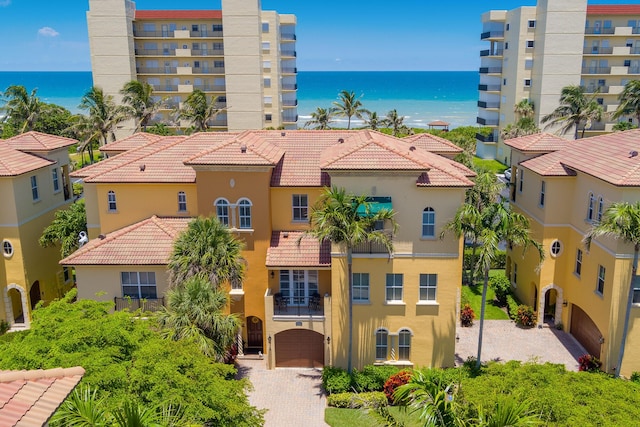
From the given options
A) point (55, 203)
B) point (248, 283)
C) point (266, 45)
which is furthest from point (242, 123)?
point (248, 283)

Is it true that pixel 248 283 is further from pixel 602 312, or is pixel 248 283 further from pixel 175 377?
pixel 602 312

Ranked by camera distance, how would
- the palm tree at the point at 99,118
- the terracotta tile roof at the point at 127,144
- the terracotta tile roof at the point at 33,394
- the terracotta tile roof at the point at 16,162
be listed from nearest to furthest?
1. the terracotta tile roof at the point at 33,394
2. the terracotta tile roof at the point at 16,162
3. the terracotta tile roof at the point at 127,144
4. the palm tree at the point at 99,118

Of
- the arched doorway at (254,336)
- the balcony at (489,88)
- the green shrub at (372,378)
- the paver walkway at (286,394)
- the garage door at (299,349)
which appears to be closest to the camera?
the paver walkway at (286,394)

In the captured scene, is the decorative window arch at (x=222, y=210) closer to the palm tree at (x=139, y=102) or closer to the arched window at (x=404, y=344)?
the arched window at (x=404, y=344)

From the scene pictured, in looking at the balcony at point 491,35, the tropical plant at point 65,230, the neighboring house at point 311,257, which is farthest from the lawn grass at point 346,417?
the balcony at point 491,35

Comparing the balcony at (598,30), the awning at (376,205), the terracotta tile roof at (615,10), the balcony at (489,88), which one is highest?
the terracotta tile roof at (615,10)

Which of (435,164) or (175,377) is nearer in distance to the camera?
(175,377)

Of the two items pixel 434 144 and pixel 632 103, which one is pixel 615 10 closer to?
pixel 632 103
